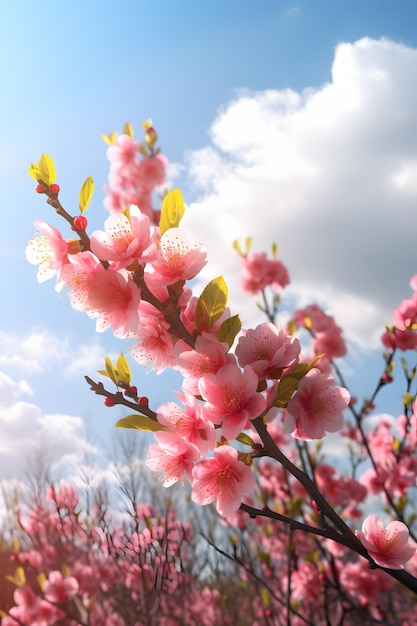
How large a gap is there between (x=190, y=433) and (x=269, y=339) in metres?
0.29

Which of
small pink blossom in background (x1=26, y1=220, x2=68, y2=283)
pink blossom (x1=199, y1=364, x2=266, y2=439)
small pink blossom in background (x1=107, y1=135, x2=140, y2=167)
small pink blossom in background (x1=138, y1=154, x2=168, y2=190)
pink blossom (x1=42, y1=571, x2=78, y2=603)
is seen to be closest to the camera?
pink blossom (x1=199, y1=364, x2=266, y2=439)

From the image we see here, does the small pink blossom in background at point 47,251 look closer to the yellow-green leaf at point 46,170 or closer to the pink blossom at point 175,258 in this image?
the yellow-green leaf at point 46,170

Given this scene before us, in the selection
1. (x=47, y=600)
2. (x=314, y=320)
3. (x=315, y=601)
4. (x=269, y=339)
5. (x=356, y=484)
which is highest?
(x=314, y=320)

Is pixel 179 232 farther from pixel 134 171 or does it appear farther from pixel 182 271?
pixel 134 171

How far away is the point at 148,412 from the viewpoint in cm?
136

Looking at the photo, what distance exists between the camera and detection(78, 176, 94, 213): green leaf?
4.86 feet

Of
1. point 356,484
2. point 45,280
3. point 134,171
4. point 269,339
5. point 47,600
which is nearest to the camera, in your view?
point 269,339

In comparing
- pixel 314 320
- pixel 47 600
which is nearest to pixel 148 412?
pixel 47 600

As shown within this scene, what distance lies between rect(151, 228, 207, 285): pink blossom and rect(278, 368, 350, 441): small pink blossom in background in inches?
14.7

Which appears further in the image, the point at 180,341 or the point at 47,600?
the point at 47,600

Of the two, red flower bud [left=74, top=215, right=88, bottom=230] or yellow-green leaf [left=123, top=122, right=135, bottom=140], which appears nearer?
red flower bud [left=74, top=215, right=88, bottom=230]

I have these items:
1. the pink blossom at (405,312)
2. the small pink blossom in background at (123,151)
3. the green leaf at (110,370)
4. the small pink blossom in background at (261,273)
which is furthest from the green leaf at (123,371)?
the small pink blossom in background at (261,273)

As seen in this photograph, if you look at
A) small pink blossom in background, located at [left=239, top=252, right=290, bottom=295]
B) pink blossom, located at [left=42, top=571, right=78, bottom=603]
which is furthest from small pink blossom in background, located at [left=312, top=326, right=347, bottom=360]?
pink blossom, located at [left=42, top=571, right=78, bottom=603]

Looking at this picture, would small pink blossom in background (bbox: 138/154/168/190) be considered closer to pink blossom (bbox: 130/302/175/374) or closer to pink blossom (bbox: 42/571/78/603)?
pink blossom (bbox: 42/571/78/603)
